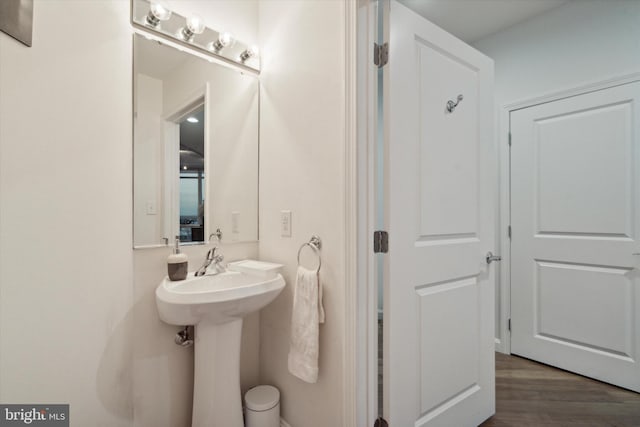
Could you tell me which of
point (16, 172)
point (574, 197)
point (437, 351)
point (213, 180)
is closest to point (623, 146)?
point (574, 197)

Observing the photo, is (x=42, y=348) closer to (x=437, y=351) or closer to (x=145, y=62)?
(x=145, y=62)

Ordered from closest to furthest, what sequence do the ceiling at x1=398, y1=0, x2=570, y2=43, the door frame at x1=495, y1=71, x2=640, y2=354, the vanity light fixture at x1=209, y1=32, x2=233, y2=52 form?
the vanity light fixture at x1=209, y1=32, x2=233, y2=52 < the ceiling at x1=398, y1=0, x2=570, y2=43 < the door frame at x1=495, y1=71, x2=640, y2=354

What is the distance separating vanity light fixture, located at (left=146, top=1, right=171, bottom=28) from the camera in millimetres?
1381

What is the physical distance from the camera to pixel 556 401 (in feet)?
6.14

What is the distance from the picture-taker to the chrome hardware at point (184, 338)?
1440mm

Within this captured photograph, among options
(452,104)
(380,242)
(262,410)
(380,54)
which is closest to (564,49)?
(452,104)

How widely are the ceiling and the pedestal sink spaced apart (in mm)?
2267

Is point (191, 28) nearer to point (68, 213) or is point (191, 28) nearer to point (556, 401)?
point (68, 213)

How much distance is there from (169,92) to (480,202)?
5.53ft

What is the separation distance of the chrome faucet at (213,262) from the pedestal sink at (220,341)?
5 cm

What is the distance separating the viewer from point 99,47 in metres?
1.26

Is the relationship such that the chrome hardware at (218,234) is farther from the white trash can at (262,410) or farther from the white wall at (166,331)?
the white trash can at (262,410)

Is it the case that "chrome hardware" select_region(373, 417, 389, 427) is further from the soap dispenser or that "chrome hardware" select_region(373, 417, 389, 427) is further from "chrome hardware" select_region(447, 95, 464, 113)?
"chrome hardware" select_region(447, 95, 464, 113)

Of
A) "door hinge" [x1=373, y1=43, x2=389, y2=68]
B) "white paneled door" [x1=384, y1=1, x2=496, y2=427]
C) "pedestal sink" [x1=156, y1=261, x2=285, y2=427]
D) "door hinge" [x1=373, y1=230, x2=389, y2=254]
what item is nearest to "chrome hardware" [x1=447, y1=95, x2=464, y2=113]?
"white paneled door" [x1=384, y1=1, x2=496, y2=427]
